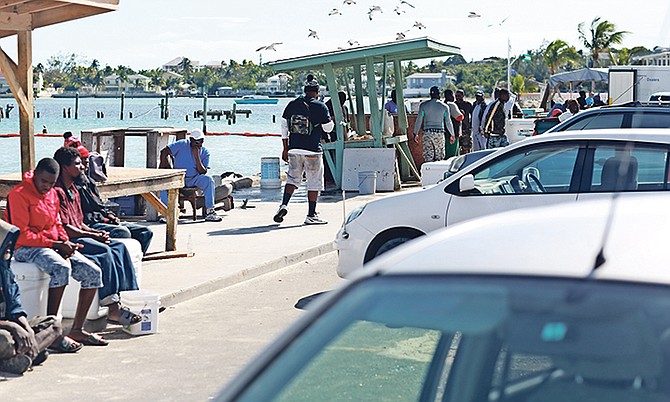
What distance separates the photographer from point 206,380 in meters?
7.71

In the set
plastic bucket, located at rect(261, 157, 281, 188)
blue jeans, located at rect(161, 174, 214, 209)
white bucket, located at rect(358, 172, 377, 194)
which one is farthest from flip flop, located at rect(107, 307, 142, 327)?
plastic bucket, located at rect(261, 157, 281, 188)

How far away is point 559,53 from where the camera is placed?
104188 mm

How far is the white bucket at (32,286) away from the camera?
8.31 meters

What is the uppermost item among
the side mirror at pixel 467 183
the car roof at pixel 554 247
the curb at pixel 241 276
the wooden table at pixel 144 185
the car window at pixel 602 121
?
the car roof at pixel 554 247

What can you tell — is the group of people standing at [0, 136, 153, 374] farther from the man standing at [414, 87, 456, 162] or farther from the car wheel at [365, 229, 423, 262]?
the man standing at [414, 87, 456, 162]

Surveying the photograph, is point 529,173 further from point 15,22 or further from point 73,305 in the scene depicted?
point 15,22

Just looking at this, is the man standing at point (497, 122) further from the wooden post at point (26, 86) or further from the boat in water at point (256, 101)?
the boat in water at point (256, 101)

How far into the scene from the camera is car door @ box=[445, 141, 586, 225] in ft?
32.3

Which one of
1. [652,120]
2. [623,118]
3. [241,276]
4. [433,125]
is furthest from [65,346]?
[433,125]

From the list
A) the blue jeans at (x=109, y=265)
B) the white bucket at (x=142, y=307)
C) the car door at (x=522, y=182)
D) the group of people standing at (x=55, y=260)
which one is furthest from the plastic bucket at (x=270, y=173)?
the white bucket at (x=142, y=307)

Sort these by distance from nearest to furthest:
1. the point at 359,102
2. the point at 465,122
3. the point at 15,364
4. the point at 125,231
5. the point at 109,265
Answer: the point at 15,364 → the point at 109,265 → the point at 125,231 → the point at 359,102 → the point at 465,122

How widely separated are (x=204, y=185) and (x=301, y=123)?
1.61m

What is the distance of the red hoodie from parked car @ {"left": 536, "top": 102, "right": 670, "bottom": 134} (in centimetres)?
723

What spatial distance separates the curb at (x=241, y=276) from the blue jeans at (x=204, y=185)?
2586mm
